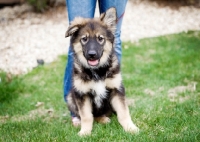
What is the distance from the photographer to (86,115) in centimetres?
382

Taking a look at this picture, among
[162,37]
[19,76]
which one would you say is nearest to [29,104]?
[19,76]

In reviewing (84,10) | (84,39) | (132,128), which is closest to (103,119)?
(132,128)

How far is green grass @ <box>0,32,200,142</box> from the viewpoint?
144 inches

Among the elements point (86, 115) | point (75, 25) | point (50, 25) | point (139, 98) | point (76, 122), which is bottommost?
point (50, 25)

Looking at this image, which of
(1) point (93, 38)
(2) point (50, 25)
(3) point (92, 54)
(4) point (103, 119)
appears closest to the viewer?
(3) point (92, 54)

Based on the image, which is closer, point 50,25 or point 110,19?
point 110,19

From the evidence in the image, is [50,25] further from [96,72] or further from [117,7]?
[96,72]

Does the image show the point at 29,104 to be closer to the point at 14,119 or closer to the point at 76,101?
the point at 14,119

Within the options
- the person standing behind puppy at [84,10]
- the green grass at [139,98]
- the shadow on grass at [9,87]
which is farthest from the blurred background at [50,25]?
the person standing behind puppy at [84,10]

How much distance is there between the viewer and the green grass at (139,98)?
366 cm

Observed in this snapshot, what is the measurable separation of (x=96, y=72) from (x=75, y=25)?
1.87 feet

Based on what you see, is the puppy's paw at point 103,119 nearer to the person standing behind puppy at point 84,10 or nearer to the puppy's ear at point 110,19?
the person standing behind puppy at point 84,10

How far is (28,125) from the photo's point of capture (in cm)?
416

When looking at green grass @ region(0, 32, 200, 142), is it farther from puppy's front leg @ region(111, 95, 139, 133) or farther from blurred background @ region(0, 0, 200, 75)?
blurred background @ region(0, 0, 200, 75)
